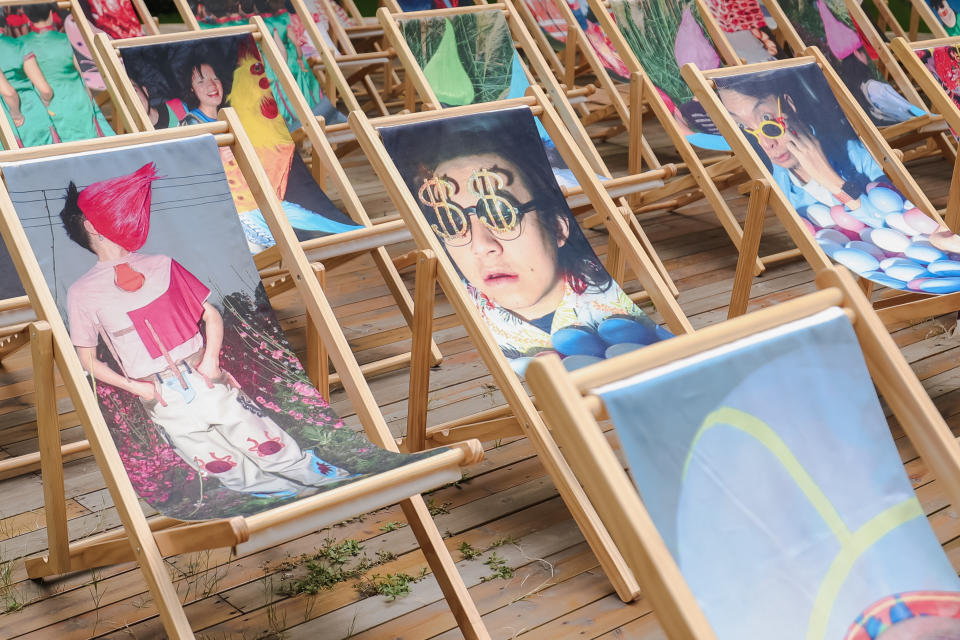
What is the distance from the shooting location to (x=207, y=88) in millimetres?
3197

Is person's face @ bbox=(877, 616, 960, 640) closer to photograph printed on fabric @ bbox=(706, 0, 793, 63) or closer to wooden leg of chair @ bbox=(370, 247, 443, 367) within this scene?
wooden leg of chair @ bbox=(370, 247, 443, 367)

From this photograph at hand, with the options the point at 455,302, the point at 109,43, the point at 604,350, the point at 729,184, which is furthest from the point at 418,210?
the point at 729,184

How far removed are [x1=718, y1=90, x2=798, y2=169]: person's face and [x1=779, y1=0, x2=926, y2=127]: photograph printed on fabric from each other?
4.41ft

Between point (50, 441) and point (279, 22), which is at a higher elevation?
point (279, 22)

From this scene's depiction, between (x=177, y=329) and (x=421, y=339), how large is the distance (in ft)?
1.56

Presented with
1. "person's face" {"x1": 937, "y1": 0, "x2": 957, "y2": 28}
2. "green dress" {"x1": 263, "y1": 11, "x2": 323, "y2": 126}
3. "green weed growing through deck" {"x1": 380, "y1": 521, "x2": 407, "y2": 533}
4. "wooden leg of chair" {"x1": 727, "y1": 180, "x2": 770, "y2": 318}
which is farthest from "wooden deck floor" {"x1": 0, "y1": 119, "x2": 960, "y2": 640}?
"person's face" {"x1": 937, "y1": 0, "x2": 957, "y2": 28}

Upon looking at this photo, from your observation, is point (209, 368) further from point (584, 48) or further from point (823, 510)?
point (584, 48)

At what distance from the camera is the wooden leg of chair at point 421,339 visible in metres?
2.07

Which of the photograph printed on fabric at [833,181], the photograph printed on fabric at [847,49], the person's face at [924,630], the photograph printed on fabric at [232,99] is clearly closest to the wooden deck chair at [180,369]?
the person's face at [924,630]

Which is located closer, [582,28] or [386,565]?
[386,565]

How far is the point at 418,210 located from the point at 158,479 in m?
0.84

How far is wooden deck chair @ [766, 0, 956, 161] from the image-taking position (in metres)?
4.01

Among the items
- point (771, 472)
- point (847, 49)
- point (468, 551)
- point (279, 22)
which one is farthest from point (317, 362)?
point (847, 49)

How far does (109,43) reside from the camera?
2984mm
